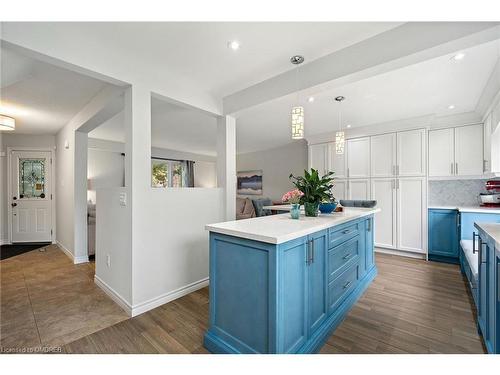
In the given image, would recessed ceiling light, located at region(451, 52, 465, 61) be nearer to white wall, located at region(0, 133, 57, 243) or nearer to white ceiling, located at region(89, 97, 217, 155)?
white ceiling, located at region(89, 97, 217, 155)

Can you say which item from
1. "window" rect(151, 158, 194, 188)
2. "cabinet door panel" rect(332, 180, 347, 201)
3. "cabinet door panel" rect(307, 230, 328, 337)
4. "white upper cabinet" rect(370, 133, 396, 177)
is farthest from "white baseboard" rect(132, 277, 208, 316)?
"window" rect(151, 158, 194, 188)

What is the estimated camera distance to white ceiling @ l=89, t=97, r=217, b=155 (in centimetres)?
364

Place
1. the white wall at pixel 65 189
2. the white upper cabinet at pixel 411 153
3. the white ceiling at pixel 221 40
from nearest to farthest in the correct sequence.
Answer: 1. the white ceiling at pixel 221 40
2. the white upper cabinet at pixel 411 153
3. the white wall at pixel 65 189

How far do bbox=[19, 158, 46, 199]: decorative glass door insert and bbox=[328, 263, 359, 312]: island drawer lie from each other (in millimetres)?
6036

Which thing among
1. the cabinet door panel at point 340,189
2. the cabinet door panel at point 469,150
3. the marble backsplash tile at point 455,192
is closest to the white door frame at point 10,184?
the cabinet door panel at point 340,189

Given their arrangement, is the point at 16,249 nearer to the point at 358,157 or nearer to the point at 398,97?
the point at 358,157

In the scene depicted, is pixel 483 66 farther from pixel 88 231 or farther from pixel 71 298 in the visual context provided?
pixel 88 231

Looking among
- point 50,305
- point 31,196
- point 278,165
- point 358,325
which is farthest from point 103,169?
point 358,325

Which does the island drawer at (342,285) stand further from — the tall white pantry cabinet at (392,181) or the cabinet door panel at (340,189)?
the cabinet door panel at (340,189)

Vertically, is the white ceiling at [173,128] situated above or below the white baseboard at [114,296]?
above

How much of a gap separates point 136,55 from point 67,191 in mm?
3232

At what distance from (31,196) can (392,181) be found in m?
7.15

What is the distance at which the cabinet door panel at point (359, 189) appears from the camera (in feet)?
14.0

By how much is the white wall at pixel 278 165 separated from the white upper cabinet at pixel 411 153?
7.68ft
